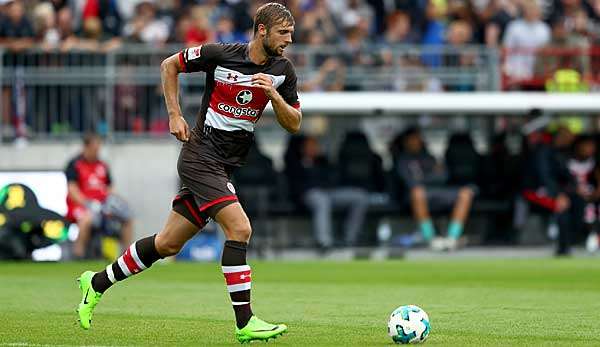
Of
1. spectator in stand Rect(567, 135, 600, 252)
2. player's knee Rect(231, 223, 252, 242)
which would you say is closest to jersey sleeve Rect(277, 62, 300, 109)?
player's knee Rect(231, 223, 252, 242)

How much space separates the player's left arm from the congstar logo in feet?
0.76

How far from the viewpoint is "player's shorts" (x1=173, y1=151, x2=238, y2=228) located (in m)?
9.16

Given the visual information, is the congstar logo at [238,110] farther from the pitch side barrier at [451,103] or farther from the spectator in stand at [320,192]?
the spectator in stand at [320,192]

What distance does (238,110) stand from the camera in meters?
9.33

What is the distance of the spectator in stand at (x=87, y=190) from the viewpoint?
2050 centimetres

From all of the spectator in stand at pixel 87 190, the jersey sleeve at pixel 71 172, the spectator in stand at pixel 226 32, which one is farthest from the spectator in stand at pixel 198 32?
the jersey sleeve at pixel 71 172

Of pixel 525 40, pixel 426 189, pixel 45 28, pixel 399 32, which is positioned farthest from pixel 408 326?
pixel 525 40

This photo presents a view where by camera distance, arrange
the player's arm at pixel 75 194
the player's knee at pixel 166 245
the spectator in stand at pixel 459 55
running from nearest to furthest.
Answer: the player's knee at pixel 166 245 → the player's arm at pixel 75 194 → the spectator in stand at pixel 459 55

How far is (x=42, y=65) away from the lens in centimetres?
2153

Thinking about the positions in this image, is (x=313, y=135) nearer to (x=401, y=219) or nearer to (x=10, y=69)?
(x=401, y=219)

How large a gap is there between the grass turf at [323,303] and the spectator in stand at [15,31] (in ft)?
12.9

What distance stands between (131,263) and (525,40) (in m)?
14.9

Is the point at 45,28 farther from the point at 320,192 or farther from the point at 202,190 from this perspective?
the point at 202,190

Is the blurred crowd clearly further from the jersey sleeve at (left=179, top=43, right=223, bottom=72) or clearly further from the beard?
the beard
